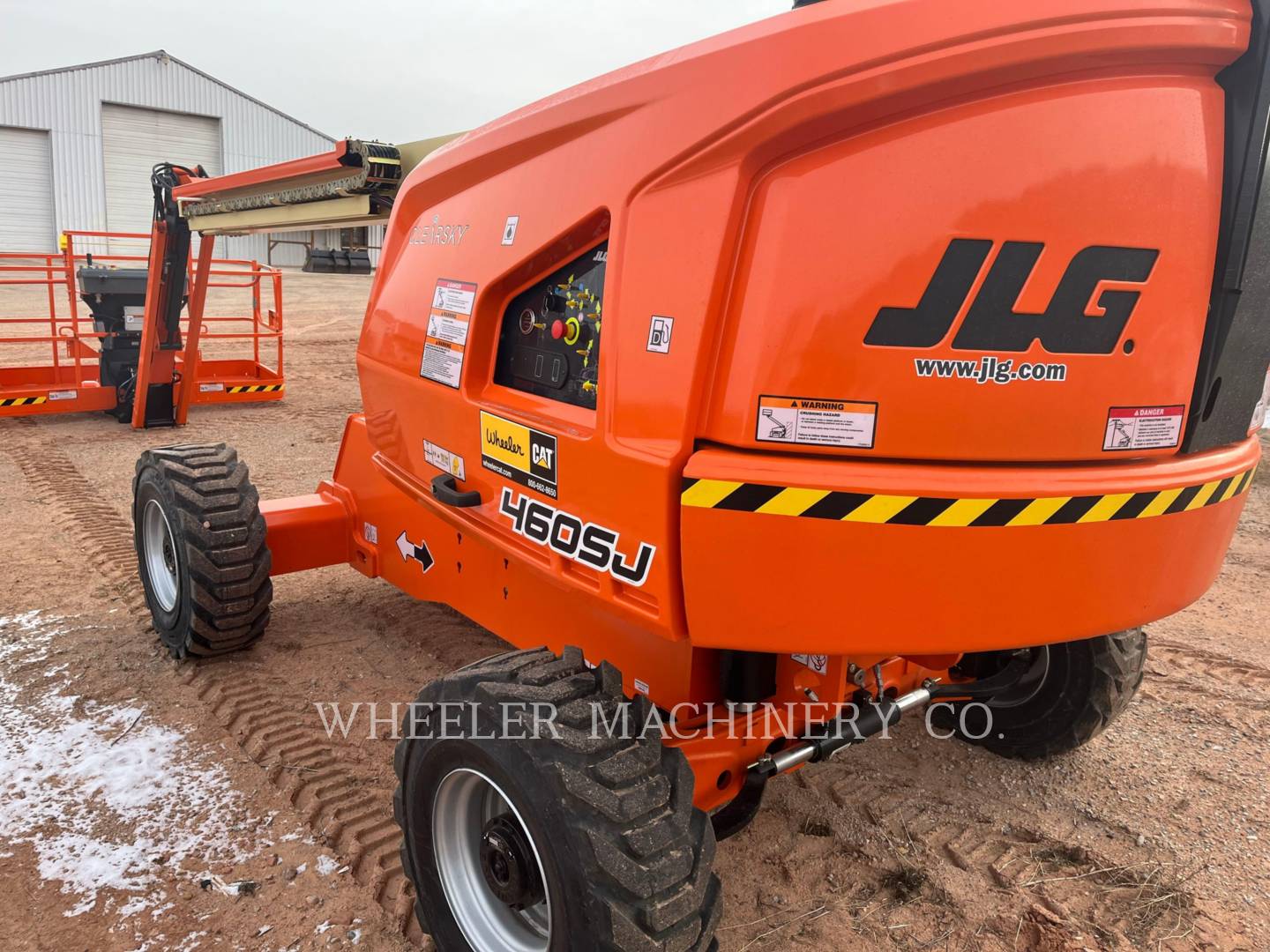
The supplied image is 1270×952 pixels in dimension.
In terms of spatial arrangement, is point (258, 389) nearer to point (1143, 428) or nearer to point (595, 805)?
point (595, 805)

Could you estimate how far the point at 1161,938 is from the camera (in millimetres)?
2635

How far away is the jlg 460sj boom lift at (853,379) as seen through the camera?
5.68ft

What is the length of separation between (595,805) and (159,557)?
10.9ft

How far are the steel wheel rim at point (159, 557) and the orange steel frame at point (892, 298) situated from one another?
2.77 m

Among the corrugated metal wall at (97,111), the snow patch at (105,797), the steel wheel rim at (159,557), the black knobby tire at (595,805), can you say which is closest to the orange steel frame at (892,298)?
the black knobby tire at (595,805)

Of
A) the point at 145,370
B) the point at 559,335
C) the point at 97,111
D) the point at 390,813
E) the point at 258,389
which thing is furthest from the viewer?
the point at 97,111

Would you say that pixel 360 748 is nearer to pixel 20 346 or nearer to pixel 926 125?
pixel 926 125

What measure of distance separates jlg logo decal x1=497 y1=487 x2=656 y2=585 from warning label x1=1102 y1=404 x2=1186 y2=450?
97 centimetres

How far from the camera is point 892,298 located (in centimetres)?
178

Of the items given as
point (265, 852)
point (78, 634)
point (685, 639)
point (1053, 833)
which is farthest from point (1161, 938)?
point (78, 634)

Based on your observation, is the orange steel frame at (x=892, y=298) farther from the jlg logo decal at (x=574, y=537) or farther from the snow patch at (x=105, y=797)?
the snow patch at (x=105, y=797)

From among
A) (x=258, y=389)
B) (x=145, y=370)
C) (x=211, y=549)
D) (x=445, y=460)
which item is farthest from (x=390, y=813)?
(x=258, y=389)

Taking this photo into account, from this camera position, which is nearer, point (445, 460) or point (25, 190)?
point (445, 460)

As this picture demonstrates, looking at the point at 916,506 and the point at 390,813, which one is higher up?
the point at 916,506
